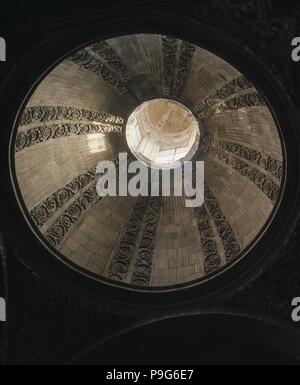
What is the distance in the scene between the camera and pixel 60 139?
1138 centimetres

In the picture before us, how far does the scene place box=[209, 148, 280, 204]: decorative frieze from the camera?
10.5m

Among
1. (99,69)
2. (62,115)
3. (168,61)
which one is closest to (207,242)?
(168,61)

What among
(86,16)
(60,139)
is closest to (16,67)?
(86,16)

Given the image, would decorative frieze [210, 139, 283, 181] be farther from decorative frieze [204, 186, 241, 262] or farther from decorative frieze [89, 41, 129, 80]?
decorative frieze [89, 41, 129, 80]

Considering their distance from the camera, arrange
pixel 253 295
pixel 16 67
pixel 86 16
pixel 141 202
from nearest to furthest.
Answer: pixel 86 16 → pixel 16 67 → pixel 253 295 → pixel 141 202

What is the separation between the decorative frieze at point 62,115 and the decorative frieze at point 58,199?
91 cm

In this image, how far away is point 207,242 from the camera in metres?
11.2

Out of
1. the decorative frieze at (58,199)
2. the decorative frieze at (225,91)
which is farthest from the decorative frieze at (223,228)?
the decorative frieze at (58,199)

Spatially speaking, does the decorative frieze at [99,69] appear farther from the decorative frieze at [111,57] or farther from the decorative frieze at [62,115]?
the decorative frieze at [62,115]

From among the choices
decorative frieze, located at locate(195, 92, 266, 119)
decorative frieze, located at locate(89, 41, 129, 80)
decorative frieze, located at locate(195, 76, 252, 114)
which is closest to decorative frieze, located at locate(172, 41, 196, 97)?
decorative frieze, located at locate(195, 76, 252, 114)

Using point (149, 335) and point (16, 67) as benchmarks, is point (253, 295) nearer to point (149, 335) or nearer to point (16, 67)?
point (149, 335)

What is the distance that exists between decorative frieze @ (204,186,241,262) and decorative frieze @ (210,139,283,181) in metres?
0.79

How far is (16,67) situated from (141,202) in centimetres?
361

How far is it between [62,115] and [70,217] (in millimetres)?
1686
